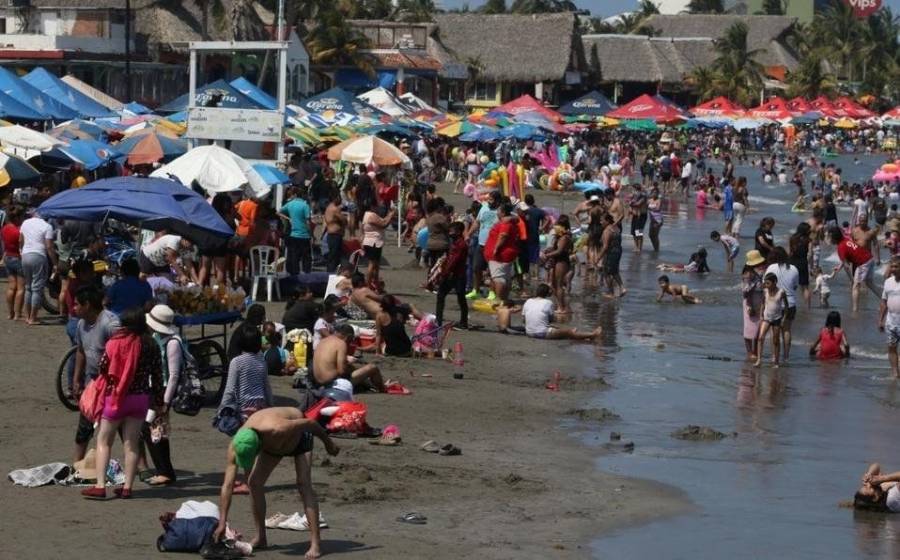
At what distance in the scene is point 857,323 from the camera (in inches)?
938

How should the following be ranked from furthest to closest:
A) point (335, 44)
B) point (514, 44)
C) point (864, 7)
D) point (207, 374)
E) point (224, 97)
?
point (864, 7) → point (514, 44) → point (335, 44) → point (224, 97) → point (207, 374)

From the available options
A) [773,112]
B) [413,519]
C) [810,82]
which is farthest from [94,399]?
[810,82]

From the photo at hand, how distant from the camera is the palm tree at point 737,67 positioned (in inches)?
3989

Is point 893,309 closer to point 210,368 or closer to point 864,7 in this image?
point 210,368

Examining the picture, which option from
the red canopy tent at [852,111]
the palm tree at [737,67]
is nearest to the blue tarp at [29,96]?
the red canopy tent at [852,111]

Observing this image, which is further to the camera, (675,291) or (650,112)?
(650,112)

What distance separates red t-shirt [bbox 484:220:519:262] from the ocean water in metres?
1.68

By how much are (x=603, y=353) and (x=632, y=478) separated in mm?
7192

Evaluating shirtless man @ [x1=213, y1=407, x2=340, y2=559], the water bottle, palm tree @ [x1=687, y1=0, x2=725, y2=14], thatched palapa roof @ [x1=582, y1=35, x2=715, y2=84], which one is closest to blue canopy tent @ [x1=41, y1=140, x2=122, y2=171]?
the water bottle

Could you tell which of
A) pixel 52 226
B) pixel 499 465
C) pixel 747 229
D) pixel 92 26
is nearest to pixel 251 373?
pixel 499 465

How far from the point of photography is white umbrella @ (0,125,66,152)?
2317cm

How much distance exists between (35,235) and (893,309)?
31.1 feet

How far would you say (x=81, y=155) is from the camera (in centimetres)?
2541

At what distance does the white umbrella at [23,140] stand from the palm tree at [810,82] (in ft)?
296
